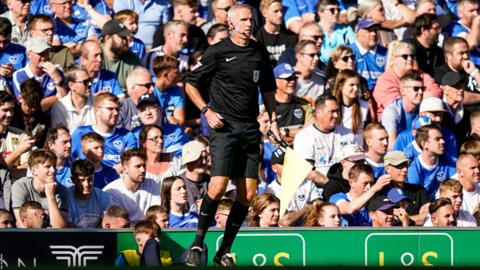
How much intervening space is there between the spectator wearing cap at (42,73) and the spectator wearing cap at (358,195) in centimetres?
318

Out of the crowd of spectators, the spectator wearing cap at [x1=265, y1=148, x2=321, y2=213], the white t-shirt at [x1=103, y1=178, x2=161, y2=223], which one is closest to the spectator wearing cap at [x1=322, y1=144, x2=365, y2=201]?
the crowd of spectators

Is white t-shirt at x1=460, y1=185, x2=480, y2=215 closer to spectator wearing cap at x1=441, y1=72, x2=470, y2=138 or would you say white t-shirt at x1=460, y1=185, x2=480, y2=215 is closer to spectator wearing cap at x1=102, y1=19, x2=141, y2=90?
spectator wearing cap at x1=441, y1=72, x2=470, y2=138

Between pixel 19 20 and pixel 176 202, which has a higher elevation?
pixel 19 20

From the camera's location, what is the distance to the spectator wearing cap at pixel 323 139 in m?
14.6

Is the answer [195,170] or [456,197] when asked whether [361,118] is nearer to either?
[456,197]

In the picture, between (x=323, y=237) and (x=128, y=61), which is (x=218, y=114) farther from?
(x=128, y=61)

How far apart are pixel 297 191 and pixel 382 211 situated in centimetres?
105

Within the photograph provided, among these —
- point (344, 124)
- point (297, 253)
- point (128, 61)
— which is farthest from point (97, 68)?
point (297, 253)

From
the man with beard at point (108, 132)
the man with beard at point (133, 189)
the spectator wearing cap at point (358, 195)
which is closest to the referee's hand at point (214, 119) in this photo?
the man with beard at point (133, 189)

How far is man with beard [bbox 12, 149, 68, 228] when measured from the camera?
1270cm

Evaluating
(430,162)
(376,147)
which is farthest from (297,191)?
(430,162)

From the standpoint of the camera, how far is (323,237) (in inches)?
479

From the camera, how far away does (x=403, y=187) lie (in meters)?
14.3

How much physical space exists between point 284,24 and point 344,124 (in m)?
2.32
